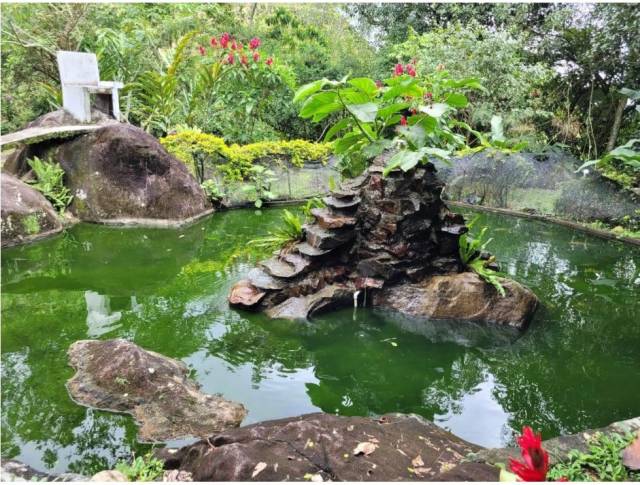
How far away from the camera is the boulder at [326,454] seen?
234cm

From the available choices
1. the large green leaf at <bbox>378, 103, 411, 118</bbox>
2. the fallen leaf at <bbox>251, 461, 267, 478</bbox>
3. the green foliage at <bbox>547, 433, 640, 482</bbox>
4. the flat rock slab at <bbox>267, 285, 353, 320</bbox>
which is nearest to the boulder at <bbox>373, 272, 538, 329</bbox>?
the flat rock slab at <bbox>267, 285, 353, 320</bbox>

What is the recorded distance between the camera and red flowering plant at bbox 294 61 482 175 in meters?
5.14

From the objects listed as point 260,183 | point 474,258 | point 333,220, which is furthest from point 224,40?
point 474,258

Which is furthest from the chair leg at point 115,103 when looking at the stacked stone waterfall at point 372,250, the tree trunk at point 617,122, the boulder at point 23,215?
the tree trunk at point 617,122

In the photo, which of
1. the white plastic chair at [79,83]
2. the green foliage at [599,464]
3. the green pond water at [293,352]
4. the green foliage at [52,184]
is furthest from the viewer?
the white plastic chair at [79,83]

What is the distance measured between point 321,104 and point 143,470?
409 centimetres

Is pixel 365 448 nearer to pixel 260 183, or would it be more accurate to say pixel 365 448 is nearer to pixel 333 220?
pixel 333 220

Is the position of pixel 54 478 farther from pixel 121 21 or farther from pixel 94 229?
pixel 121 21

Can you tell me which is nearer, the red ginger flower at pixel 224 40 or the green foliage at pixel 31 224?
the green foliage at pixel 31 224

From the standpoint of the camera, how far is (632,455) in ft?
7.78

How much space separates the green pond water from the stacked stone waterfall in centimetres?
A: 33

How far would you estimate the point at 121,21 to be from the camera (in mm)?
13953

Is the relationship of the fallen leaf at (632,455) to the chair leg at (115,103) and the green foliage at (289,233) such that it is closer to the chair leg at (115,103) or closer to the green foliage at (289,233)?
the green foliage at (289,233)

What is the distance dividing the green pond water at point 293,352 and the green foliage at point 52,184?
1499mm
